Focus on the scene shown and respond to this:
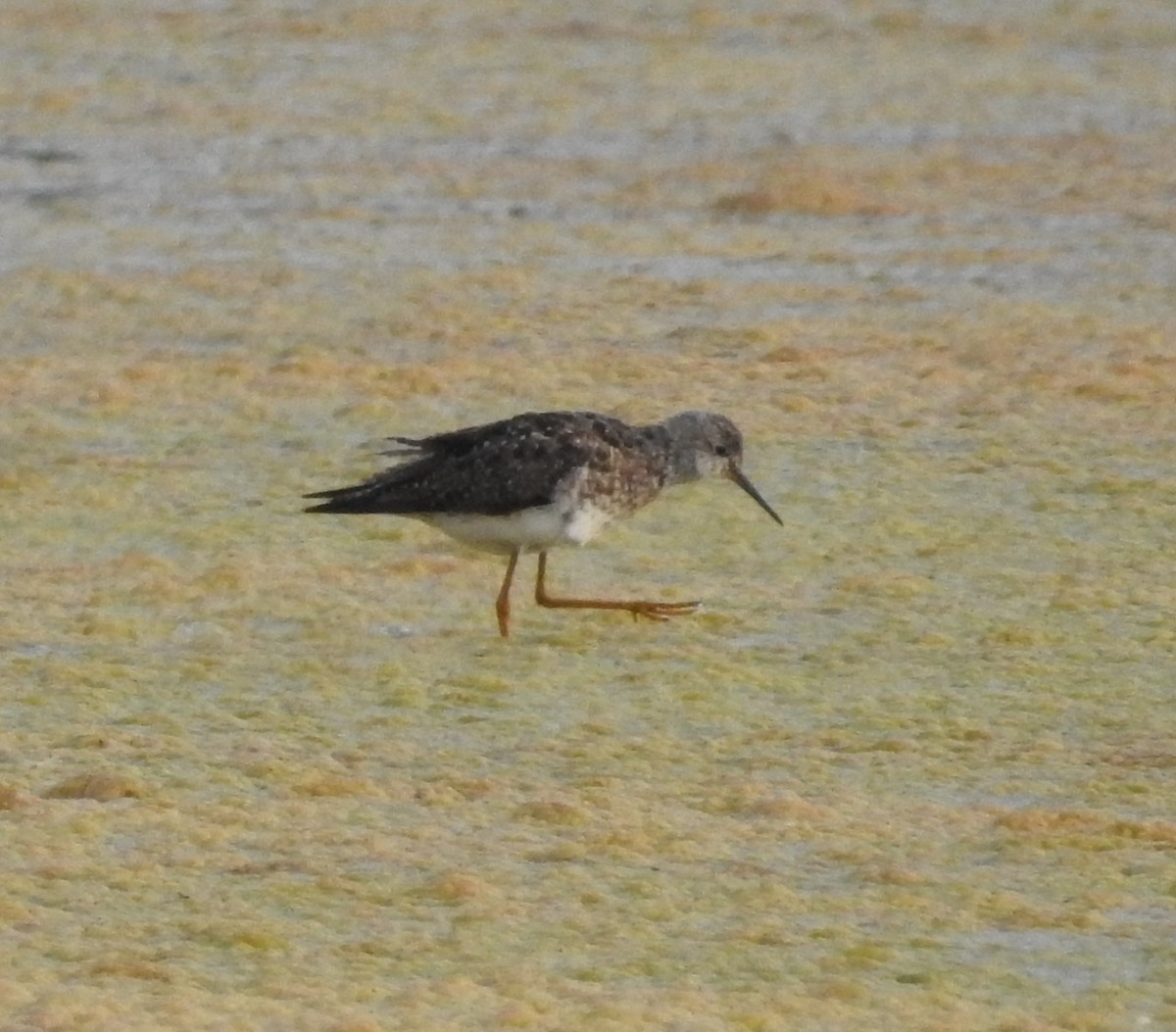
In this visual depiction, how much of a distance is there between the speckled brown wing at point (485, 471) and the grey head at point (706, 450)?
523mm

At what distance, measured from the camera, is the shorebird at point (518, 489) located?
849 cm

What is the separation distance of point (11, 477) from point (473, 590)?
6.06 ft

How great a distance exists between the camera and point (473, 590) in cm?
911

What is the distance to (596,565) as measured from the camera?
30.9 ft

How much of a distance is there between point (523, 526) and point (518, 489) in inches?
4.9

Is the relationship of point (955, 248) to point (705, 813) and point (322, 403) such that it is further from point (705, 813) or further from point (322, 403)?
point (705, 813)

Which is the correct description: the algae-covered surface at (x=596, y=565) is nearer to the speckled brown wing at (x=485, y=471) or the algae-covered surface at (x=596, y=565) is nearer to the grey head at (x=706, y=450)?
the grey head at (x=706, y=450)

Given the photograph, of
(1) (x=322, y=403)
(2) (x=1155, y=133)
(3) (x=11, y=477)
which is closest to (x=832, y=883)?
(3) (x=11, y=477)

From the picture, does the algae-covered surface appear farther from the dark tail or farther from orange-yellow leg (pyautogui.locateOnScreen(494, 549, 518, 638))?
the dark tail

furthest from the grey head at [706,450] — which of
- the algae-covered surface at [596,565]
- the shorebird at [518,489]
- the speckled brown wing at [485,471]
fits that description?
the speckled brown wing at [485,471]

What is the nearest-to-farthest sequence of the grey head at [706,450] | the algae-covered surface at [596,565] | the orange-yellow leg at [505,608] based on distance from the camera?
the algae-covered surface at [596,565], the orange-yellow leg at [505,608], the grey head at [706,450]

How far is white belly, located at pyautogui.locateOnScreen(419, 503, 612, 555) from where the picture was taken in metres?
8.54

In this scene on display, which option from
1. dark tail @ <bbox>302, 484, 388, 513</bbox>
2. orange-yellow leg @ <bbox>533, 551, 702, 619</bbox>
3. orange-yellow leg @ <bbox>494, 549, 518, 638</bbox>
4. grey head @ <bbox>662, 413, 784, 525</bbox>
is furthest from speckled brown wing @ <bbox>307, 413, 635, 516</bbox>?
grey head @ <bbox>662, 413, 784, 525</bbox>

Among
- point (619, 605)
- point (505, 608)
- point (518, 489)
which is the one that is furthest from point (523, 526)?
point (619, 605)
